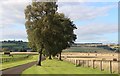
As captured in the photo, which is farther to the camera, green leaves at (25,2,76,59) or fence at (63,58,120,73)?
green leaves at (25,2,76,59)

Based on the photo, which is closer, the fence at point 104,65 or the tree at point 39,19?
the fence at point 104,65

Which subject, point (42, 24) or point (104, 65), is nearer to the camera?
point (104, 65)

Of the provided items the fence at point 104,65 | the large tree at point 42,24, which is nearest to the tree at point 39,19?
the large tree at point 42,24

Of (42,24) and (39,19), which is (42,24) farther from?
(39,19)

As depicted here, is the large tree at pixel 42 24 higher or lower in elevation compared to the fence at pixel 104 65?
higher

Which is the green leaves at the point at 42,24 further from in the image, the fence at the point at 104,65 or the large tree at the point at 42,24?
the fence at the point at 104,65

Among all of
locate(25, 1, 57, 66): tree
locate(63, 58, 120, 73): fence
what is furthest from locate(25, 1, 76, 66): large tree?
locate(63, 58, 120, 73): fence

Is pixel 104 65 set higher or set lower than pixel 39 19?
lower

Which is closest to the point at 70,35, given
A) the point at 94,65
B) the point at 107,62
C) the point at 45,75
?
the point at 94,65

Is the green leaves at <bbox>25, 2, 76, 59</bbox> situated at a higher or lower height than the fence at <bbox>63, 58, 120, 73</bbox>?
higher

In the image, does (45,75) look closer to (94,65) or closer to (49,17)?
(94,65)

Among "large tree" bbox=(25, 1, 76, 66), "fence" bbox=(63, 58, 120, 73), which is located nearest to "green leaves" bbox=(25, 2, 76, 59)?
"large tree" bbox=(25, 1, 76, 66)

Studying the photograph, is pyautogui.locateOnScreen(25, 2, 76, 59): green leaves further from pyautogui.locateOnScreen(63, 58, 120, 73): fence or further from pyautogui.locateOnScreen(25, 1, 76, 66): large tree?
pyautogui.locateOnScreen(63, 58, 120, 73): fence

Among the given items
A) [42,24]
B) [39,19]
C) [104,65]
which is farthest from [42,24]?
[104,65]
